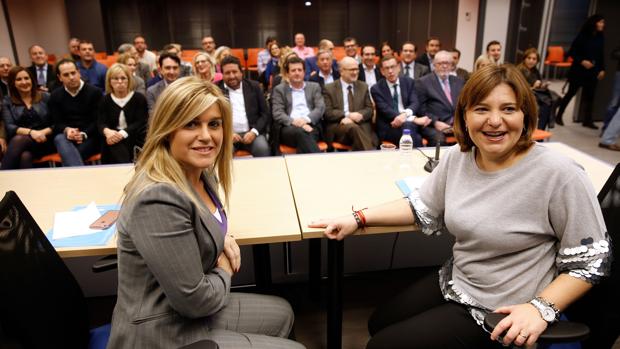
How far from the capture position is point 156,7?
11523 millimetres

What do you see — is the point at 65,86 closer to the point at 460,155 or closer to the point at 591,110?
the point at 460,155

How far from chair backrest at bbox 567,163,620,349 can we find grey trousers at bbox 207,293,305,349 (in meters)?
0.89

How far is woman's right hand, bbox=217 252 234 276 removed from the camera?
1.50 meters

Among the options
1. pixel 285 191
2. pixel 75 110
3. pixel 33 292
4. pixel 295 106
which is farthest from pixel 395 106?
pixel 33 292

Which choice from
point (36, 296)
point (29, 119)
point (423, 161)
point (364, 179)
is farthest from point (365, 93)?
point (36, 296)

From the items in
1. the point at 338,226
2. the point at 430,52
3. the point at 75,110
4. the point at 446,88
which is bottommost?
the point at 338,226

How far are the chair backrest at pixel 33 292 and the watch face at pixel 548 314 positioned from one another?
1.39m

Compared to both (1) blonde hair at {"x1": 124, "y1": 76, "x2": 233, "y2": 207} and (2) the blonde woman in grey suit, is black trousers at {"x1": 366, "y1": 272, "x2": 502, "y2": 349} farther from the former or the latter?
(1) blonde hair at {"x1": 124, "y1": 76, "x2": 233, "y2": 207}

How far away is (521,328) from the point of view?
1.22m

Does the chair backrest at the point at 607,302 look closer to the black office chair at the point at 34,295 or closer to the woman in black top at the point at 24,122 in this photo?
the black office chair at the point at 34,295

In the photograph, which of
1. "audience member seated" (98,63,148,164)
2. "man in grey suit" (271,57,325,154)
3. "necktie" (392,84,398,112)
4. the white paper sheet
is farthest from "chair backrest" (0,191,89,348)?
"necktie" (392,84,398,112)

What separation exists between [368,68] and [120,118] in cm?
313

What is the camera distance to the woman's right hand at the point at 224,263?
150cm

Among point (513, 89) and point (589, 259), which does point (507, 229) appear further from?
point (513, 89)
